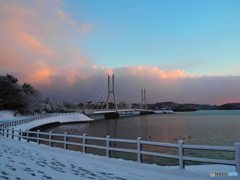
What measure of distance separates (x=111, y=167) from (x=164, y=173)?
210 centimetres

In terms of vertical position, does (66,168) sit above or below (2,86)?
below

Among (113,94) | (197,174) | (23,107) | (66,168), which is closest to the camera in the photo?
(197,174)

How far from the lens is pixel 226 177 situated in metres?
6.70

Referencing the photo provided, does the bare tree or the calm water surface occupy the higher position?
the bare tree

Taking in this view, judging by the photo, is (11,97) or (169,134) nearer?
(169,134)

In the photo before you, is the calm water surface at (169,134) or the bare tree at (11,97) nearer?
the calm water surface at (169,134)

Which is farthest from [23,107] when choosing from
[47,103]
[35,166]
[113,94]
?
[35,166]

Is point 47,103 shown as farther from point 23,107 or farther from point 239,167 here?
point 239,167

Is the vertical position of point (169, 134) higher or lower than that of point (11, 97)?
lower

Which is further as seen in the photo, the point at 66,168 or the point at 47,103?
the point at 47,103

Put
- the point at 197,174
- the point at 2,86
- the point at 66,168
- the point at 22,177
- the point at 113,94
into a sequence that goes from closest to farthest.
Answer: the point at 22,177 < the point at 197,174 < the point at 66,168 < the point at 2,86 < the point at 113,94

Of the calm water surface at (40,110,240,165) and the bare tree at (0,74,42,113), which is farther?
the bare tree at (0,74,42,113)

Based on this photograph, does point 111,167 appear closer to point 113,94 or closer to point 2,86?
point 2,86

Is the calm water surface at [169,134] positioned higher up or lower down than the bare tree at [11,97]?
lower down
